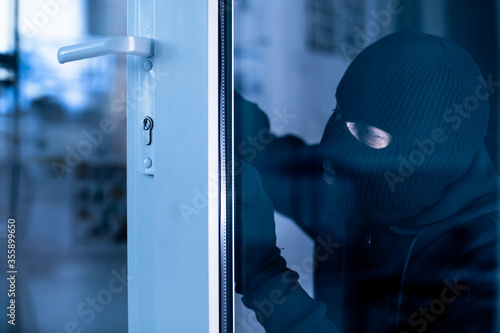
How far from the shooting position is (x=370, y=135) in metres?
0.66

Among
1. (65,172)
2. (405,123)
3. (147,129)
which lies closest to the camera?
(405,123)

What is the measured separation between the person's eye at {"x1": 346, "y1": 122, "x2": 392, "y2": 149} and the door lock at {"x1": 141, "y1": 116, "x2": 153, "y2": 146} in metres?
0.39

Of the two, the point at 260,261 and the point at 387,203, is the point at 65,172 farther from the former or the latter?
the point at 387,203

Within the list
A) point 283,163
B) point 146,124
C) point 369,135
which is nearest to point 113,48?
point 146,124

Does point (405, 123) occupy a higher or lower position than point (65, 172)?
higher

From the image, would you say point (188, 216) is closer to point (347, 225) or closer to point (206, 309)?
point (206, 309)

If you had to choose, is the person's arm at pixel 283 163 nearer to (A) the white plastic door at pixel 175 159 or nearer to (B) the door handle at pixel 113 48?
(A) the white plastic door at pixel 175 159

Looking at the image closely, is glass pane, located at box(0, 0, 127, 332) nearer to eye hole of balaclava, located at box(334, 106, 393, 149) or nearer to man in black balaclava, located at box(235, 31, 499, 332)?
man in black balaclava, located at box(235, 31, 499, 332)

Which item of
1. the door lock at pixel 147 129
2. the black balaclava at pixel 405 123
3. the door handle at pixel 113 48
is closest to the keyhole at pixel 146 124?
the door lock at pixel 147 129

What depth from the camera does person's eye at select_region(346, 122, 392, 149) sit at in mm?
640

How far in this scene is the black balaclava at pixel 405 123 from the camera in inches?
22.5

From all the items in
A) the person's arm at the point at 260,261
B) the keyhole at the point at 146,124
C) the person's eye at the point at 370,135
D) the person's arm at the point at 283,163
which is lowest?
the person's arm at the point at 260,261

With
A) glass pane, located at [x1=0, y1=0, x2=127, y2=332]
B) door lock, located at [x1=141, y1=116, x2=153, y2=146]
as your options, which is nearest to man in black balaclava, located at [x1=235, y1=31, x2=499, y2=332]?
door lock, located at [x1=141, y1=116, x2=153, y2=146]

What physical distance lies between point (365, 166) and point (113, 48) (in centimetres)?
→ 48
